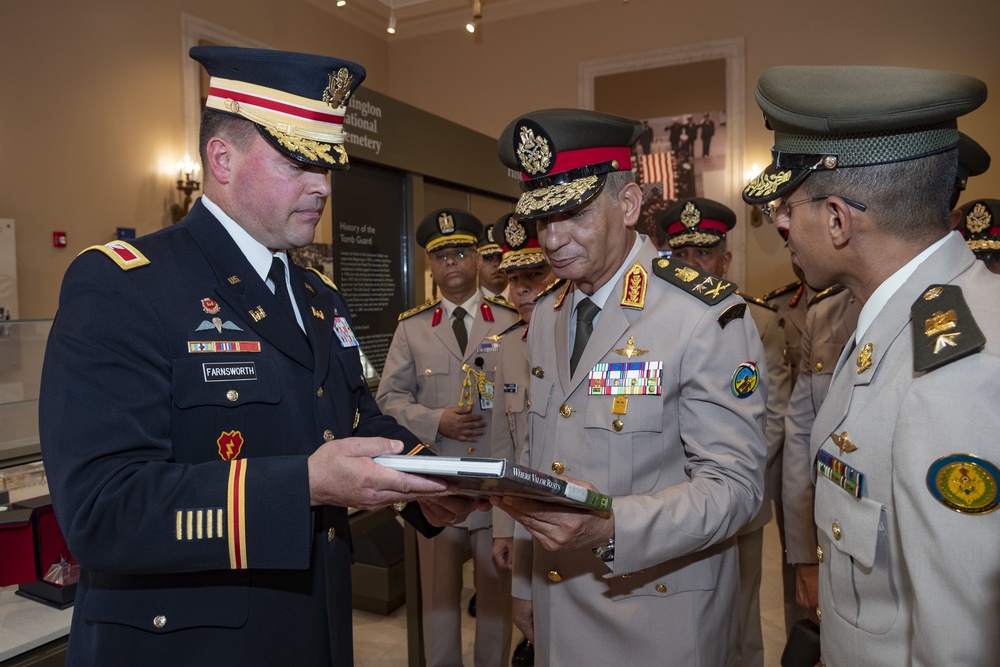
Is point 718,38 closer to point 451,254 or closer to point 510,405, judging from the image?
point 451,254

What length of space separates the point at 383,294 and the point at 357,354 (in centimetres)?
308

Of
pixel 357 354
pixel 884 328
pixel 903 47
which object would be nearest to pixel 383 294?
pixel 357 354

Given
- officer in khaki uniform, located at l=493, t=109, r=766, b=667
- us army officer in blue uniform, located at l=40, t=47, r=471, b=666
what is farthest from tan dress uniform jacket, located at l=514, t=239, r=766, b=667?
us army officer in blue uniform, located at l=40, t=47, r=471, b=666

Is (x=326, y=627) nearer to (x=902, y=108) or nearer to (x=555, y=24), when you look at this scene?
A: (x=902, y=108)

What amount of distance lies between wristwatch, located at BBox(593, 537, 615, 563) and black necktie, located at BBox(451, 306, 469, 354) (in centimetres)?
209

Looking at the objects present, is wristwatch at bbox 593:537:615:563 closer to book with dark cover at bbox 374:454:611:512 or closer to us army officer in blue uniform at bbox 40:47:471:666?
book with dark cover at bbox 374:454:611:512

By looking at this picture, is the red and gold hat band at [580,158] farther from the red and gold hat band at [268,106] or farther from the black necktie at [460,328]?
the black necktie at [460,328]

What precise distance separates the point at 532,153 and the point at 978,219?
3.05 metres

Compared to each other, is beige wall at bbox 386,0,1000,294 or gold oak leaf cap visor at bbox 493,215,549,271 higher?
beige wall at bbox 386,0,1000,294

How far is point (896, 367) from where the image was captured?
3.65ft

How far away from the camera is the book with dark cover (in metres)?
1.05

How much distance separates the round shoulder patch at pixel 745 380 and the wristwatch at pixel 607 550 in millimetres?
473

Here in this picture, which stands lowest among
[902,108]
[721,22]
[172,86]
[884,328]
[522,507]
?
[522,507]

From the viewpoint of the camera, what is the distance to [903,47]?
296 inches
